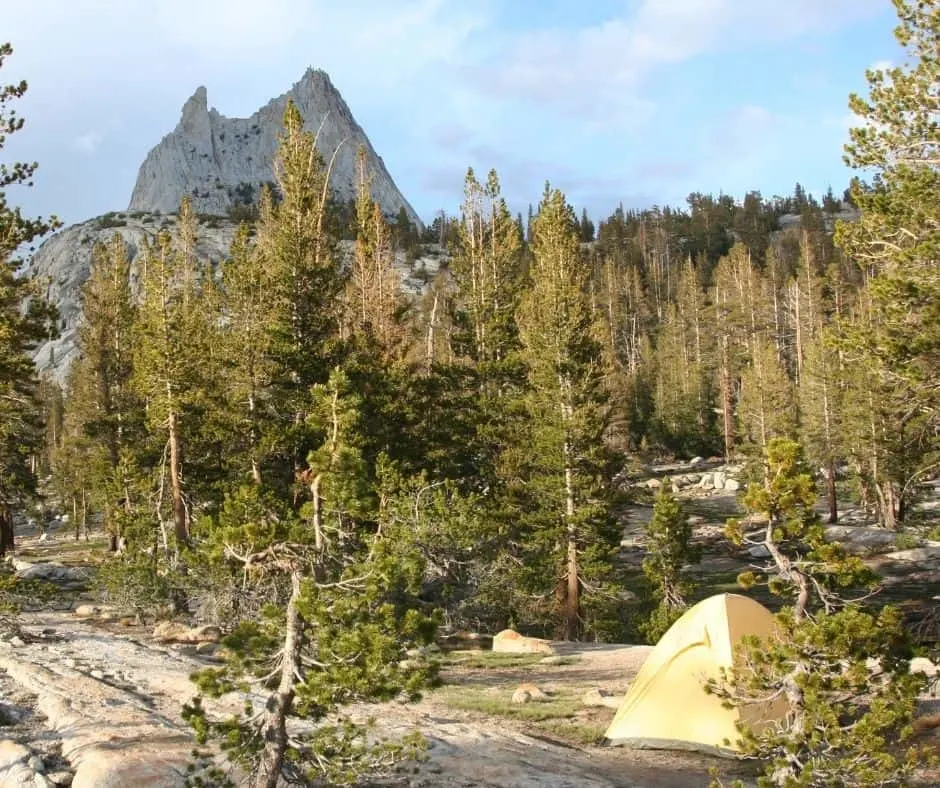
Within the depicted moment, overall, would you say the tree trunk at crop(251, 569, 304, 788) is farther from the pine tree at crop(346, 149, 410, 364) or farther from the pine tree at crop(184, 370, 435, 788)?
the pine tree at crop(346, 149, 410, 364)

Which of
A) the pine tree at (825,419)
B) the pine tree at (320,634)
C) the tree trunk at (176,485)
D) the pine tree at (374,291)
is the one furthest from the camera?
the pine tree at (825,419)

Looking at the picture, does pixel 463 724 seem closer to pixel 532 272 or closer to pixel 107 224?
pixel 532 272

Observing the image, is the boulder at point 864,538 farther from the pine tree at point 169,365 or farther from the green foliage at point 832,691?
the green foliage at point 832,691

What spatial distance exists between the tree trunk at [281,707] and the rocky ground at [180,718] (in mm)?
1528

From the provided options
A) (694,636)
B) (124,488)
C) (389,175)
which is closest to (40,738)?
(694,636)

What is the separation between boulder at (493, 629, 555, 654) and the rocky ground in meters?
0.45

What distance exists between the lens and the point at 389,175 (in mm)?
190000

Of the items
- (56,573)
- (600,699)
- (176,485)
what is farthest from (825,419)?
(56,573)

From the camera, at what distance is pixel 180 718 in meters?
12.8

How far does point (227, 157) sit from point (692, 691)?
171502 mm

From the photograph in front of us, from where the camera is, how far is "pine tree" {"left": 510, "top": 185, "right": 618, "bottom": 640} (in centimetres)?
2584

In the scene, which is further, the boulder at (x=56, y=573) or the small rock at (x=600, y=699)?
the boulder at (x=56, y=573)

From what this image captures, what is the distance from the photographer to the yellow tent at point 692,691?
12.6m

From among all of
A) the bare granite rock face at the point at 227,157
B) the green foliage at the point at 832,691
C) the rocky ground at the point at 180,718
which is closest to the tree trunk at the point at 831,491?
the rocky ground at the point at 180,718
